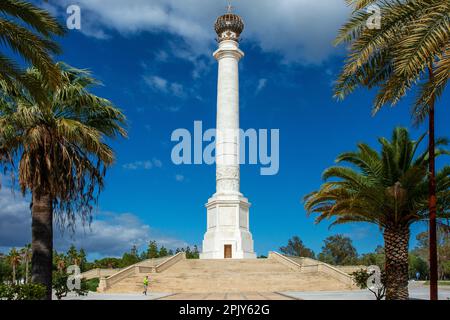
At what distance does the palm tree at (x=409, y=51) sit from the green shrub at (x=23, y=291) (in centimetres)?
936

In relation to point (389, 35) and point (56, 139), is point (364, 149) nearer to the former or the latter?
point (389, 35)

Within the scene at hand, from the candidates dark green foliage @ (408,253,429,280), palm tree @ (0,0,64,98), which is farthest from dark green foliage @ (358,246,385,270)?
palm tree @ (0,0,64,98)

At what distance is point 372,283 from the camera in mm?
19578

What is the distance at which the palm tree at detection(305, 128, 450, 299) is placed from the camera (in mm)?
16250

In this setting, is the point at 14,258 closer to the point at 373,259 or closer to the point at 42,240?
the point at 373,259

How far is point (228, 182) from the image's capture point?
50.3 m

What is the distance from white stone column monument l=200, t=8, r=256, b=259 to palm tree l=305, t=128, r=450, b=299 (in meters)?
30.9

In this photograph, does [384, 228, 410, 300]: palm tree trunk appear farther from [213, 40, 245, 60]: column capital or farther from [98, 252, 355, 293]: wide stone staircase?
[213, 40, 245, 60]: column capital

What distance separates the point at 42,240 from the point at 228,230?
35.0 meters

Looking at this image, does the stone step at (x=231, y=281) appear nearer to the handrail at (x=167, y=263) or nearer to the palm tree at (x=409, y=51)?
the handrail at (x=167, y=263)

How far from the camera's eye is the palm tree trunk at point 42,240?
45.7 ft

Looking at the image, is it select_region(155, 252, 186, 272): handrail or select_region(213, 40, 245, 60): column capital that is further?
select_region(213, 40, 245, 60): column capital

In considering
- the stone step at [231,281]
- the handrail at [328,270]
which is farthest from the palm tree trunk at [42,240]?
the handrail at [328,270]
